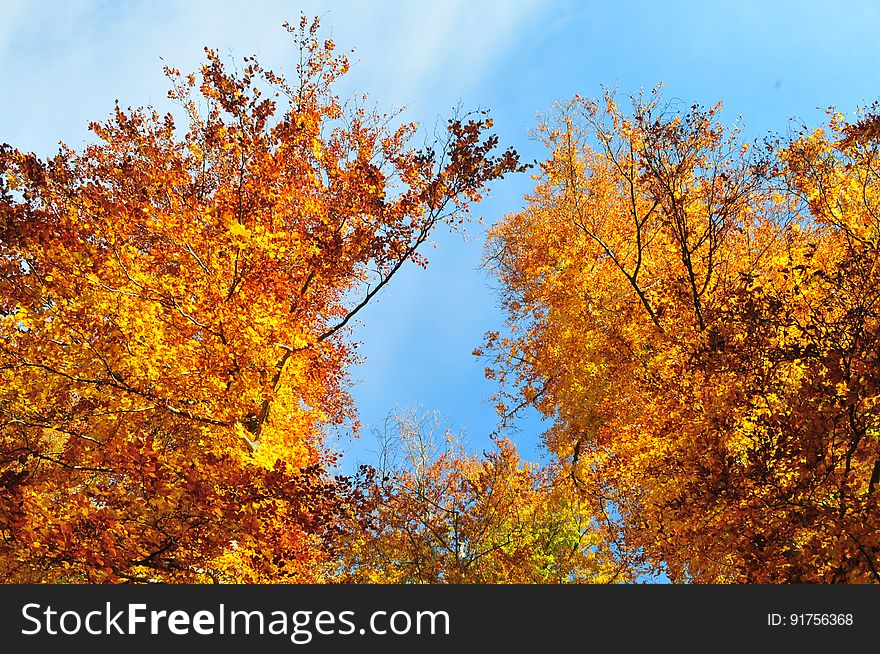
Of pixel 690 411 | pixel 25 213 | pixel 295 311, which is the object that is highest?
pixel 25 213

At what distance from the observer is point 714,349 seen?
8531 mm

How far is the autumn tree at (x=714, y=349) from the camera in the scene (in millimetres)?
7359

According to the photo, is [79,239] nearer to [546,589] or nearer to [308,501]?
[308,501]

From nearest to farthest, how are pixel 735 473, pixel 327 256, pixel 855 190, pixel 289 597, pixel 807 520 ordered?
pixel 289 597 < pixel 807 520 < pixel 735 473 < pixel 327 256 < pixel 855 190

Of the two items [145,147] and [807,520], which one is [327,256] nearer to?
[145,147]

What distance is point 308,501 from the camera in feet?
29.2

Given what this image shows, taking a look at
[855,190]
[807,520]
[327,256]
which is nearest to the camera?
[807,520]

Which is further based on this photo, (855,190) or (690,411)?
(855,190)

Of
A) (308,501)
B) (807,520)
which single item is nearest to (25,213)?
(308,501)

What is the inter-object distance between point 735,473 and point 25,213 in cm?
1181

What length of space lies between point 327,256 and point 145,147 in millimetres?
3999

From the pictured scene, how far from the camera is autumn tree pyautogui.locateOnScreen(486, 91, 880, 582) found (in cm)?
736

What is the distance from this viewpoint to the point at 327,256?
35.2ft

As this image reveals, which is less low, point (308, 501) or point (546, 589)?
point (308, 501)
